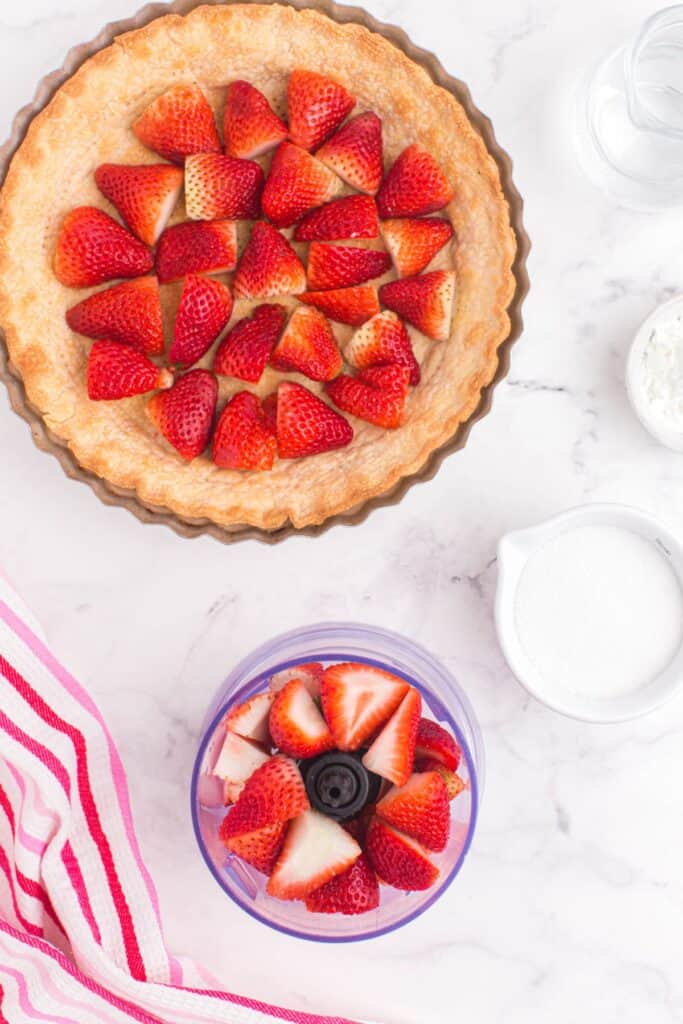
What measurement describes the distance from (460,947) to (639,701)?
403 mm

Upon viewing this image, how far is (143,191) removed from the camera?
1.41 m

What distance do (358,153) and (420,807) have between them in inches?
28.3

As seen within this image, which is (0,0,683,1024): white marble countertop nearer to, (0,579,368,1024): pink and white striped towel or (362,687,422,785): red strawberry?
(0,579,368,1024): pink and white striped towel

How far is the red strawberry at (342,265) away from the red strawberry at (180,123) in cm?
17

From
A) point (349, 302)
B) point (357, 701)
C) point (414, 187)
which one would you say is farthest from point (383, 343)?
point (357, 701)

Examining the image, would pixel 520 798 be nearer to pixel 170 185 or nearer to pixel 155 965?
pixel 155 965

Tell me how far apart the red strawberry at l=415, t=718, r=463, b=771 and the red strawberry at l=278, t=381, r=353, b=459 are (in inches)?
13.4

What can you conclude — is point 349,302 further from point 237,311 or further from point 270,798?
point 270,798

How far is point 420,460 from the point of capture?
139 centimetres

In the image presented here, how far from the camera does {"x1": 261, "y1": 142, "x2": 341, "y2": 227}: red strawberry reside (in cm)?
141

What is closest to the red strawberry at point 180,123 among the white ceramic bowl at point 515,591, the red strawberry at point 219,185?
the red strawberry at point 219,185

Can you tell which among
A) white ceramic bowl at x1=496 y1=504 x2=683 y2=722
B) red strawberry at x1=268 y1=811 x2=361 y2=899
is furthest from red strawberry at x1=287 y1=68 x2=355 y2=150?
red strawberry at x1=268 y1=811 x2=361 y2=899

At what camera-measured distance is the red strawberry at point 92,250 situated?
1.41 m

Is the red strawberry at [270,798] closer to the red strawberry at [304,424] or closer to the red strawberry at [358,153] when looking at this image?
the red strawberry at [304,424]
